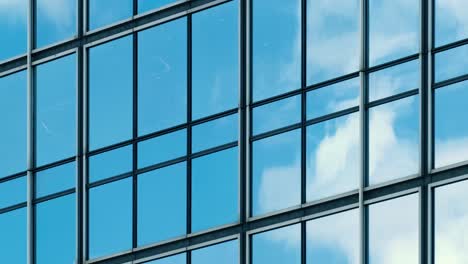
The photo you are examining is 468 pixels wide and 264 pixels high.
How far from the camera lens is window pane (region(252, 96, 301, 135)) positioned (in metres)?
49.5

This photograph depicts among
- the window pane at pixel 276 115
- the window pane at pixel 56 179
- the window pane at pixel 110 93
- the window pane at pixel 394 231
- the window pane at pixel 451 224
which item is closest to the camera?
the window pane at pixel 451 224

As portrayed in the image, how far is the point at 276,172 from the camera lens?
162 feet

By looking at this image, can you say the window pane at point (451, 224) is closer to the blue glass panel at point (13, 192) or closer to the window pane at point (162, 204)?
the window pane at point (162, 204)

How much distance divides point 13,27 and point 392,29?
10.9 m

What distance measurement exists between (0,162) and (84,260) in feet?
12.7

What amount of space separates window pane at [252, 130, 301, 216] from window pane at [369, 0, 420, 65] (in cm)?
242

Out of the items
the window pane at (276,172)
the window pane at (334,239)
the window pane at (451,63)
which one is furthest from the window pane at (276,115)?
the window pane at (451,63)

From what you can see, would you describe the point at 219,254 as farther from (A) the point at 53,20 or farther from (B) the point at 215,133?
(A) the point at 53,20

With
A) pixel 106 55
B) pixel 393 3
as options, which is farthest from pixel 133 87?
pixel 393 3

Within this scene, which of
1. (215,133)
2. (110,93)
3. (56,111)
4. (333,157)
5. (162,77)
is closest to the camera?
(333,157)

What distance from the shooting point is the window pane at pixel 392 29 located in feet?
157

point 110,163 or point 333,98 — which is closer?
point 333,98

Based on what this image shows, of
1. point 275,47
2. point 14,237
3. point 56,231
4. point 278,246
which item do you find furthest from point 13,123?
point 278,246

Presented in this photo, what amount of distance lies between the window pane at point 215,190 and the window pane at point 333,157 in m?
1.89
